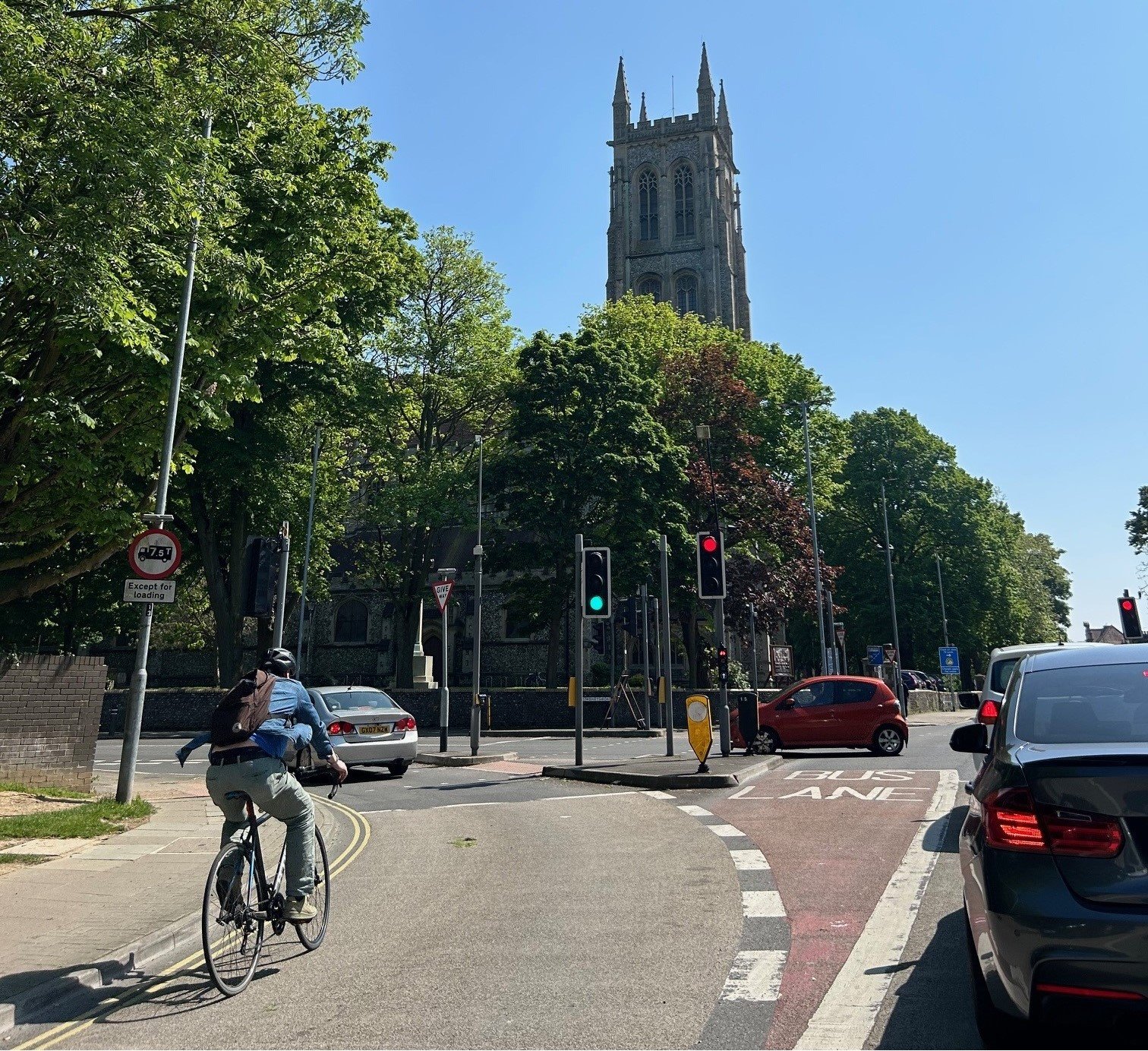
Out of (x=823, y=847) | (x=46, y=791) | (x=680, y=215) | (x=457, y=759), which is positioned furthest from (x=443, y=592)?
(x=680, y=215)

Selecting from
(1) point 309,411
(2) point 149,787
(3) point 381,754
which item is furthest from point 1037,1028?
(1) point 309,411

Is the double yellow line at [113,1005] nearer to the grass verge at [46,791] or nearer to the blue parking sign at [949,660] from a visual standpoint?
the grass verge at [46,791]

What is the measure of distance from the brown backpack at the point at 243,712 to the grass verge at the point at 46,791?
9.13m

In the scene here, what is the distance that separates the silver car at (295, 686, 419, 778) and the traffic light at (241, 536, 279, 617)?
203 inches

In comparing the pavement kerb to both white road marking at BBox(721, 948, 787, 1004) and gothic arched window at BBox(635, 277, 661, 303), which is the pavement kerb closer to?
white road marking at BBox(721, 948, 787, 1004)

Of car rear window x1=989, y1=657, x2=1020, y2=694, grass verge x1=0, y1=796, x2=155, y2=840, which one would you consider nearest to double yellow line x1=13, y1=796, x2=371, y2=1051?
grass verge x1=0, y1=796, x2=155, y2=840

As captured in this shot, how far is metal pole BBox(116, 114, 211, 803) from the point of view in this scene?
12.4 m

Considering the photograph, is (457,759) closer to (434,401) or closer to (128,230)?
(128,230)

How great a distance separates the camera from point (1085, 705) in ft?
13.9

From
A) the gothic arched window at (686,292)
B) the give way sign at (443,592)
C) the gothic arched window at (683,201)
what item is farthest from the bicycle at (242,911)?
the gothic arched window at (683,201)

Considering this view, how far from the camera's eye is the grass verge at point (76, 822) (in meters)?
9.94

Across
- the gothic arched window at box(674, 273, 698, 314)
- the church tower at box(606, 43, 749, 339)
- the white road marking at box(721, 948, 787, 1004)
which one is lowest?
the white road marking at box(721, 948, 787, 1004)

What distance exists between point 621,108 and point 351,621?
197ft

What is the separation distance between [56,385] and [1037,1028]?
46.3ft
